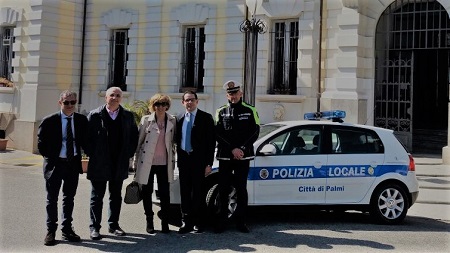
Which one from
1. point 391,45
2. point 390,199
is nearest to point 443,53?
point 391,45

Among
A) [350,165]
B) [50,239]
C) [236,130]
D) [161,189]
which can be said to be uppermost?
[236,130]

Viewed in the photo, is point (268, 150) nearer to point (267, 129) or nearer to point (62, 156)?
point (267, 129)

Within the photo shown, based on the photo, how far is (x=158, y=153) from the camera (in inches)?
253

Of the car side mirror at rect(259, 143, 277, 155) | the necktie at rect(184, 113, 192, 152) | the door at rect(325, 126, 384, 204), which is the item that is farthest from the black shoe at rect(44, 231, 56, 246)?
the door at rect(325, 126, 384, 204)

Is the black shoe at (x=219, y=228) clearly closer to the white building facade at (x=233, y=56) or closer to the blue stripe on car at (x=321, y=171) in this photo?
the blue stripe on car at (x=321, y=171)

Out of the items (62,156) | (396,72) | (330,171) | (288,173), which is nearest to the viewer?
(62,156)

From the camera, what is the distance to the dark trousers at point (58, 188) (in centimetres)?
593

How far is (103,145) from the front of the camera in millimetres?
6070

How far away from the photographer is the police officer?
653 centimetres

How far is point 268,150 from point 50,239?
321cm

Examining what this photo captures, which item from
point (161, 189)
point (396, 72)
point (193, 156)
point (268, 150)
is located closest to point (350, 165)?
point (268, 150)

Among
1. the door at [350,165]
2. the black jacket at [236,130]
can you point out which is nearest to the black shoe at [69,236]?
the black jacket at [236,130]

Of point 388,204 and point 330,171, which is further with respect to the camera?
point 388,204

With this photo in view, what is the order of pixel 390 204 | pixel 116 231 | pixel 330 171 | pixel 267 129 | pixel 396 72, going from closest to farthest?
pixel 116 231
pixel 330 171
pixel 390 204
pixel 267 129
pixel 396 72
